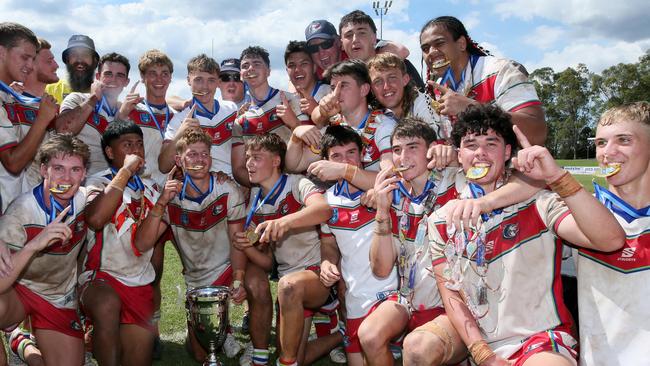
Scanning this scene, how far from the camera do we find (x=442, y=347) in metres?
3.47

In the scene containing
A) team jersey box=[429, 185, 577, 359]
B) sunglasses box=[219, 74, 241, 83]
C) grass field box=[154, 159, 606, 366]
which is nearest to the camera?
team jersey box=[429, 185, 577, 359]

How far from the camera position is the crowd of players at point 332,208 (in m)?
3.29

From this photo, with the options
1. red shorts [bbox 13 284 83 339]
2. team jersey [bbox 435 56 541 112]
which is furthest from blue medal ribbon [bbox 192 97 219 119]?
team jersey [bbox 435 56 541 112]

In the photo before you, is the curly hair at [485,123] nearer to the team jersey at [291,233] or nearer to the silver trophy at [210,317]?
the team jersey at [291,233]

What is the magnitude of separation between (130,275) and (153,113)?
Answer: 183 cm

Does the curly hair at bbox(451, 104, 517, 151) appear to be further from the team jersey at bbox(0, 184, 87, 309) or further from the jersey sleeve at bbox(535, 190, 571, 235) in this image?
the team jersey at bbox(0, 184, 87, 309)

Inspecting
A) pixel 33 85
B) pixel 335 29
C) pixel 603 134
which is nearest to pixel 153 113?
pixel 33 85

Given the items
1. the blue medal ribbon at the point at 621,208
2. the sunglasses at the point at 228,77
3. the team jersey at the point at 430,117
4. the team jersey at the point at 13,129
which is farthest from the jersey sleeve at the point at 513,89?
the team jersey at the point at 13,129

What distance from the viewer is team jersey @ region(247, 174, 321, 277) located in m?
5.16

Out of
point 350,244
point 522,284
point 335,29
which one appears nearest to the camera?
point 522,284

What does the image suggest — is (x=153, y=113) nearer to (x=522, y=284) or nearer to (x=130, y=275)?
(x=130, y=275)

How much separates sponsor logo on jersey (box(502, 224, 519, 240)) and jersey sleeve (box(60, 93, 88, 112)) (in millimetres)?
4149

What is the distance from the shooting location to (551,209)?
11.1 feet

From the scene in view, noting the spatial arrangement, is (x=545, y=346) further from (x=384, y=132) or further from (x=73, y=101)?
(x=73, y=101)
